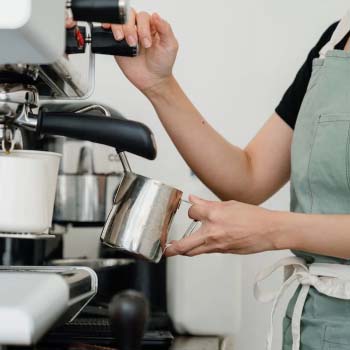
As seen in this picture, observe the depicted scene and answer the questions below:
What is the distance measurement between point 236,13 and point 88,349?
3.03 feet


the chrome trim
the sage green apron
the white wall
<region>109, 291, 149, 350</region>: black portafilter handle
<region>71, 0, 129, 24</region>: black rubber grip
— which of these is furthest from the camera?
the white wall

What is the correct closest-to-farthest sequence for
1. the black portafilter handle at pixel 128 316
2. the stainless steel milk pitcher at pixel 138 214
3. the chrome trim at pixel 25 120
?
the black portafilter handle at pixel 128 316 → the chrome trim at pixel 25 120 → the stainless steel milk pitcher at pixel 138 214

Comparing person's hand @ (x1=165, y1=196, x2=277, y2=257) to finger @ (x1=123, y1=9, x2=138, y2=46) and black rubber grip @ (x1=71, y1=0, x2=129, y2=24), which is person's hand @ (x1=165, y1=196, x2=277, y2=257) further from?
black rubber grip @ (x1=71, y1=0, x2=129, y2=24)

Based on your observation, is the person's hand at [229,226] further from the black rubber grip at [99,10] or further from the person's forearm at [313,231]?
the black rubber grip at [99,10]

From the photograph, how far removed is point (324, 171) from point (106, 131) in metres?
0.36

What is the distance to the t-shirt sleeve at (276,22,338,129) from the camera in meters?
1.05

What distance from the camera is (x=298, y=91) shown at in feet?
3.47

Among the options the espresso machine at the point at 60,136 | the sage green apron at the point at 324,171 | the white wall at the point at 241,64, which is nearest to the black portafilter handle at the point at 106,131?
the espresso machine at the point at 60,136

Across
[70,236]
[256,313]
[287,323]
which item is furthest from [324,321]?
[70,236]

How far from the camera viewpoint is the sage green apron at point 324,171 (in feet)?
2.77

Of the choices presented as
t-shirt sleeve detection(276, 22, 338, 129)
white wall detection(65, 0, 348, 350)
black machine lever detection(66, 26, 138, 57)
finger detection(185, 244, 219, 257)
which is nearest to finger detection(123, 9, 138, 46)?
black machine lever detection(66, 26, 138, 57)

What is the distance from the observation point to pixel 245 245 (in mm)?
823

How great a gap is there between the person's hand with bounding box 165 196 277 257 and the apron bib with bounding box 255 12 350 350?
10 centimetres

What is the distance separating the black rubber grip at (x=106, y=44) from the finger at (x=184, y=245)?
226mm
